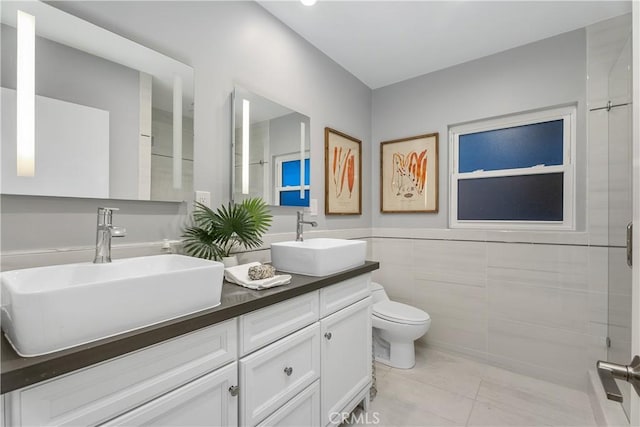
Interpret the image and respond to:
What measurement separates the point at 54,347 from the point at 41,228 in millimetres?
567

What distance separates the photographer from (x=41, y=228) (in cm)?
98

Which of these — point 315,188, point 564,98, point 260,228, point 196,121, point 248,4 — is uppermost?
point 248,4

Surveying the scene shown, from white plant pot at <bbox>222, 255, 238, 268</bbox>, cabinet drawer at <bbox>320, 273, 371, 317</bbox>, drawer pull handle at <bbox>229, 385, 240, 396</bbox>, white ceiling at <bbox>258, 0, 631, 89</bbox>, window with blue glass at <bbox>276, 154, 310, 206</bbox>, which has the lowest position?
drawer pull handle at <bbox>229, 385, 240, 396</bbox>

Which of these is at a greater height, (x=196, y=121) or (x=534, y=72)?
(x=534, y=72)

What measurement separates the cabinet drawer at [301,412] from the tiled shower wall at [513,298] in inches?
59.7

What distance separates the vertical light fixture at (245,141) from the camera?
1.63 meters

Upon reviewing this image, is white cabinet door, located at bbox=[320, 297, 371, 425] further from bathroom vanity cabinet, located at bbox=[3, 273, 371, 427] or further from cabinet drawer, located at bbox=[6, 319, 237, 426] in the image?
cabinet drawer, located at bbox=[6, 319, 237, 426]

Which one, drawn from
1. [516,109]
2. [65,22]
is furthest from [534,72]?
[65,22]

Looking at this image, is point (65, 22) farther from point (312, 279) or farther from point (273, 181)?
point (312, 279)

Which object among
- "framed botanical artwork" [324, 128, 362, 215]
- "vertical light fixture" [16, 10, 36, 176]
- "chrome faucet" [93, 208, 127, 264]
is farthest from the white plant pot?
"framed botanical artwork" [324, 128, 362, 215]

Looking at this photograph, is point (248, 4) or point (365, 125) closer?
point (248, 4)

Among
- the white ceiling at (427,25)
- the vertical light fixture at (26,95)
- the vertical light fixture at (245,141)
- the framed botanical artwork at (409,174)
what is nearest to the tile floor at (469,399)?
the framed botanical artwork at (409,174)

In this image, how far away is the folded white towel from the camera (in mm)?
1147

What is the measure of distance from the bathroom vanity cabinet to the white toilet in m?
0.49
